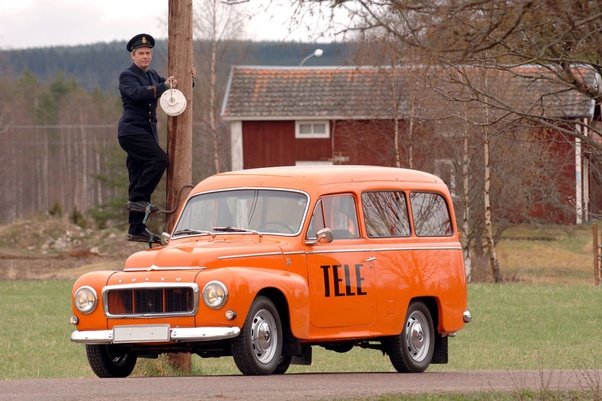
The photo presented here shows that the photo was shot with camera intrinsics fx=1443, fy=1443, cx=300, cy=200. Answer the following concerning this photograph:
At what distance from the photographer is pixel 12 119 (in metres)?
98.6

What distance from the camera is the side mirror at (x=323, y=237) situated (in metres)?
13.9

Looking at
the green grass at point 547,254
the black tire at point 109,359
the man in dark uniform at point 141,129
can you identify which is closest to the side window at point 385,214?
the man in dark uniform at point 141,129

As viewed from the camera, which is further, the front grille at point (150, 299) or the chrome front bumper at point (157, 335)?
the front grille at point (150, 299)

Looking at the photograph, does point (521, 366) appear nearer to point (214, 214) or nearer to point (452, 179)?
point (214, 214)

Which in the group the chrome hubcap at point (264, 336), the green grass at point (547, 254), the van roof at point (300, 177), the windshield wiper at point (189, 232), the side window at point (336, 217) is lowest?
the green grass at point (547, 254)

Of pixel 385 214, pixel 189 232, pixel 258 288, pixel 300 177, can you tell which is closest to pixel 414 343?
pixel 385 214

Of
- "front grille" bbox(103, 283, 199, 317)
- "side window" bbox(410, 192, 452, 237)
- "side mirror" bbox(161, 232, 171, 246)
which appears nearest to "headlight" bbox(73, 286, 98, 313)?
"front grille" bbox(103, 283, 199, 317)

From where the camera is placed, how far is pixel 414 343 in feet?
50.1

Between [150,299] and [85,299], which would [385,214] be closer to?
[150,299]

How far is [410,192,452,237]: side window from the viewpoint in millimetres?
15609

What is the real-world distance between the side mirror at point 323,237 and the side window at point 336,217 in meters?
0.12

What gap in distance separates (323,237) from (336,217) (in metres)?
0.62

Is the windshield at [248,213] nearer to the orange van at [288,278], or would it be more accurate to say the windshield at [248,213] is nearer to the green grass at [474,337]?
the orange van at [288,278]

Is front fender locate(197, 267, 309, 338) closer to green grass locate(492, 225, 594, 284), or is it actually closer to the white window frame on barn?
green grass locate(492, 225, 594, 284)
